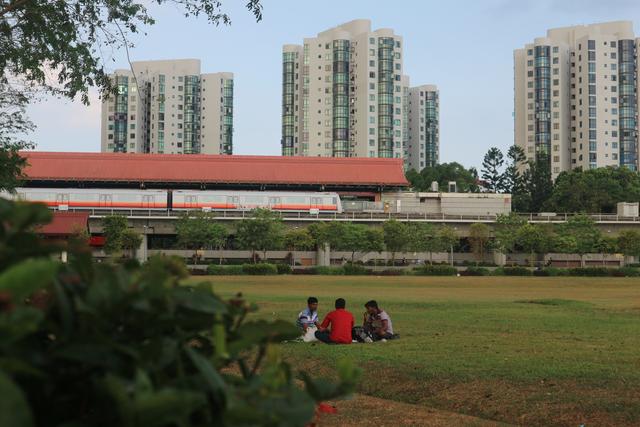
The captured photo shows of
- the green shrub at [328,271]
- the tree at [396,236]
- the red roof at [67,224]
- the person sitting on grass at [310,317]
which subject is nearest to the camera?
the person sitting on grass at [310,317]

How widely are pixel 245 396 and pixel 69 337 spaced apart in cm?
54

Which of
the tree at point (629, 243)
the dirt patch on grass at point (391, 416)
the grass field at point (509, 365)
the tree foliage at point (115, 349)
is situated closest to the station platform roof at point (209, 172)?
the tree at point (629, 243)

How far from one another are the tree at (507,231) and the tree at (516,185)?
40.4 meters

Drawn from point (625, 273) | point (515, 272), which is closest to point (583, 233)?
point (625, 273)

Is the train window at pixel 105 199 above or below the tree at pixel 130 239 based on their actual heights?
above

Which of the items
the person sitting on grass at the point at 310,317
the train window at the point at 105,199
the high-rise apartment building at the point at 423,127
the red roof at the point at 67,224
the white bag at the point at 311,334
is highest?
the high-rise apartment building at the point at 423,127

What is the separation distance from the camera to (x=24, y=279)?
1878 mm

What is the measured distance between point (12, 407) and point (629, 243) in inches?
3676

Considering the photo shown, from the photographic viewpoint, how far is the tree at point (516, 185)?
134 m

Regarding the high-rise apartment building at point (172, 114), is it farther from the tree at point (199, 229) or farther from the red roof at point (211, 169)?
the tree at point (199, 229)

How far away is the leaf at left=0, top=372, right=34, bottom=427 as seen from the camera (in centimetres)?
169

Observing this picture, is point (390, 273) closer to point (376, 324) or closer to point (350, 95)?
point (376, 324)

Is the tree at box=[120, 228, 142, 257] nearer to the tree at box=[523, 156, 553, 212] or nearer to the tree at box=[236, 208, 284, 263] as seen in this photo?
the tree at box=[236, 208, 284, 263]

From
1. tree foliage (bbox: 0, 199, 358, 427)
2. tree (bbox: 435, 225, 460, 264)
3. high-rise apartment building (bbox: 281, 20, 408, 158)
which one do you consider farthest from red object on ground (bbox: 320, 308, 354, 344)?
high-rise apartment building (bbox: 281, 20, 408, 158)
